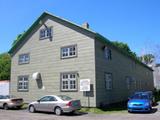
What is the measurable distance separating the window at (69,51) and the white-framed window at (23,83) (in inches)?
222

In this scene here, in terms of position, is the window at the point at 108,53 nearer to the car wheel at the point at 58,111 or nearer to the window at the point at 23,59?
the car wheel at the point at 58,111

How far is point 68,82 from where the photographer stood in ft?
71.2

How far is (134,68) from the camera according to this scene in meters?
33.8

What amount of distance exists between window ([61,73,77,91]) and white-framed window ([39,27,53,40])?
4860mm

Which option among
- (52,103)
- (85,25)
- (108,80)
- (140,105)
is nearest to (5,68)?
(85,25)

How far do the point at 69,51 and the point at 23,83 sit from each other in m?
7.44

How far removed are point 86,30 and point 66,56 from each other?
3310 mm

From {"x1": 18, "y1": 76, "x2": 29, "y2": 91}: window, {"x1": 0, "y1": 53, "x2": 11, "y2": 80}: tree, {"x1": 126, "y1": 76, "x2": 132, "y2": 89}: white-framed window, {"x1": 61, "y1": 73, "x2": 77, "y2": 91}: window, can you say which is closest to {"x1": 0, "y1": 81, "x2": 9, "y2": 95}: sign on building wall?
{"x1": 18, "y1": 76, "x2": 29, "y2": 91}: window

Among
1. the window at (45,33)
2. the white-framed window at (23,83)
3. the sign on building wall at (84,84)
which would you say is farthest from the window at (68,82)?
the white-framed window at (23,83)

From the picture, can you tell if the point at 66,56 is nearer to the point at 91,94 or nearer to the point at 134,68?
the point at 91,94

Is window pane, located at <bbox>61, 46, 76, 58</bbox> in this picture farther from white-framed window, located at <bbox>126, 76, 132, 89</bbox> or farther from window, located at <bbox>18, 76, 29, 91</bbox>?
white-framed window, located at <bbox>126, 76, 132, 89</bbox>

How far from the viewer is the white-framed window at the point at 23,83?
83.4 ft

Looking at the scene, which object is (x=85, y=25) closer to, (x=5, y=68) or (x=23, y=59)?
(x=23, y=59)

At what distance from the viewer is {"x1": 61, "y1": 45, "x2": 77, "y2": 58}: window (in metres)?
21.8
